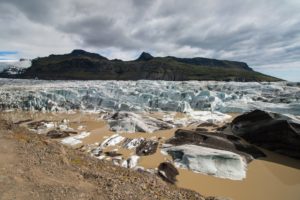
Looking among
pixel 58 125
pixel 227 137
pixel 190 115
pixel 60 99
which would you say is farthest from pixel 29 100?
pixel 227 137

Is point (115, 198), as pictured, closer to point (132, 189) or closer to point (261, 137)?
point (132, 189)

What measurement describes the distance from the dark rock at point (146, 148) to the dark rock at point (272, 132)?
5585 millimetres

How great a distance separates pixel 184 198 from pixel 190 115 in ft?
64.1

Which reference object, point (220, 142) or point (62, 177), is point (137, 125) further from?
point (62, 177)

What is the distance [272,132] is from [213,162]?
16.0 ft

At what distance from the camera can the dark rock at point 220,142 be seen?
13.5 metres

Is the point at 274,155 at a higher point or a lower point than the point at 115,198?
lower

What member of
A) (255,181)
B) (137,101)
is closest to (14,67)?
(137,101)

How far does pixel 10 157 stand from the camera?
754 cm

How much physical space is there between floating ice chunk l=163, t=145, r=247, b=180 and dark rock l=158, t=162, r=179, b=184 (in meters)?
0.60

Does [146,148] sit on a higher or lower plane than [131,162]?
higher

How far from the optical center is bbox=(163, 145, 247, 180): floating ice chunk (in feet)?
37.3

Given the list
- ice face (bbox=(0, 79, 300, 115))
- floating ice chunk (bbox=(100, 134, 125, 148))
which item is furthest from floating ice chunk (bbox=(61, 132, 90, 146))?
ice face (bbox=(0, 79, 300, 115))

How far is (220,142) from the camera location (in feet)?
46.5
